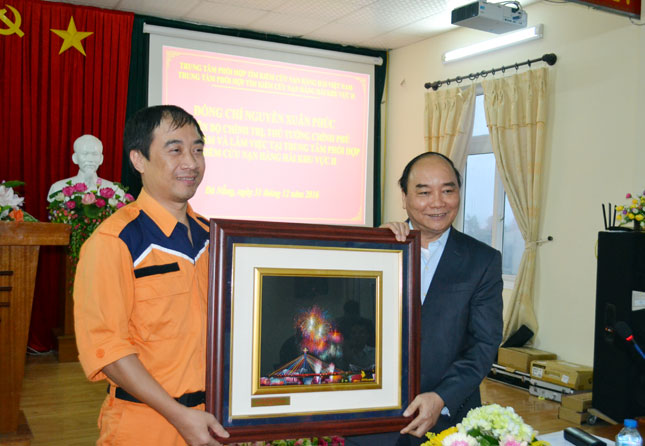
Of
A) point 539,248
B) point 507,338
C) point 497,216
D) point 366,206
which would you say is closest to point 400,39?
point 366,206

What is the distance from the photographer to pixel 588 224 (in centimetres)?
502

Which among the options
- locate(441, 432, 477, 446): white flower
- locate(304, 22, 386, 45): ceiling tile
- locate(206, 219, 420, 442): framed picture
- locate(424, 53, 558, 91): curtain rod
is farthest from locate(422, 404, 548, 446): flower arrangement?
locate(304, 22, 386, 45): ceiling tile

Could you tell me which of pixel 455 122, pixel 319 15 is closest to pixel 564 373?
pixel 455 122

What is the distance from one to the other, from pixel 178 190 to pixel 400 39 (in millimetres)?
6186

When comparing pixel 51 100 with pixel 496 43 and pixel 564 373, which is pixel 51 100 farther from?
pixel 564 373

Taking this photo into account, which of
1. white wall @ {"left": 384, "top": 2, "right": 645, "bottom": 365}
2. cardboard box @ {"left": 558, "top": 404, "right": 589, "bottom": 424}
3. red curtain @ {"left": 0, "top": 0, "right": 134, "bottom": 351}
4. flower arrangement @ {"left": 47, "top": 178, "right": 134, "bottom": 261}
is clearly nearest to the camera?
cardboard box @ {"left": 558, "top": 404, "right": 589, "bottom": 424}

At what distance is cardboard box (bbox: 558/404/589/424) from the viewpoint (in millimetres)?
4230

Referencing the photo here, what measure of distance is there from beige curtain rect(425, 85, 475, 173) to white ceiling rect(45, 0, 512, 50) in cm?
78

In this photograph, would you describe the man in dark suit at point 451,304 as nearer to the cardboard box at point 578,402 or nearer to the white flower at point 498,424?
Answer: the white flower at point 498,424

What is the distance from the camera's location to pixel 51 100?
593cm

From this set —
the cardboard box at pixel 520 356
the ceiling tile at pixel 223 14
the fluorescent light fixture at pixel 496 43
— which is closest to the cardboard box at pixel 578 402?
the cardboard box at pixel 520 356

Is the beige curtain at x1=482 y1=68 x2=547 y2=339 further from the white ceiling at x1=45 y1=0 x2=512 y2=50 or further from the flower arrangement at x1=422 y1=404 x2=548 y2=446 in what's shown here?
the flower arrangement at x1=422 y1=404 x2=548 y2=446

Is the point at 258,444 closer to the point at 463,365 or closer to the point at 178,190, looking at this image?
the point at 463,365

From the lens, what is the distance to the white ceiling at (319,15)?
231 inches
